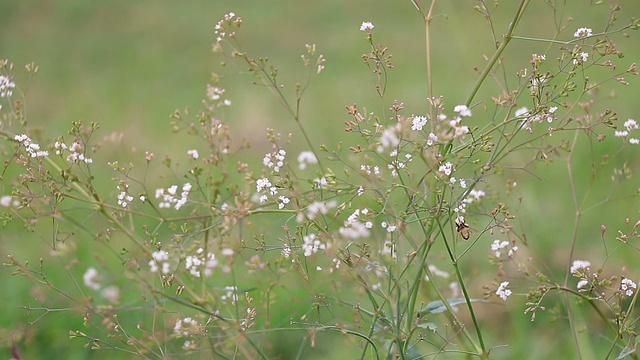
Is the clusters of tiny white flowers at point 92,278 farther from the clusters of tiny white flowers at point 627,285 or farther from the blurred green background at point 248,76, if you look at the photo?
the blurred green background at point 248,76

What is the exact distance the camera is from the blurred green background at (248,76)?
334cm

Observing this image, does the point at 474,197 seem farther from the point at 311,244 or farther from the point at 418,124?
the point at 311,244

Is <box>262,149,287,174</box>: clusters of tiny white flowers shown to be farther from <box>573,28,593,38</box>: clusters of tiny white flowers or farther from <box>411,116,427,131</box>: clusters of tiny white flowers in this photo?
<box>573,28,593,38</box>: clusters of tiny white flowers

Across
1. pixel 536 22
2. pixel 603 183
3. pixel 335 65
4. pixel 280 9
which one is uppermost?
pixel 280 9

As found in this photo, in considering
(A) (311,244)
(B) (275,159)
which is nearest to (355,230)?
(A) (311,244)

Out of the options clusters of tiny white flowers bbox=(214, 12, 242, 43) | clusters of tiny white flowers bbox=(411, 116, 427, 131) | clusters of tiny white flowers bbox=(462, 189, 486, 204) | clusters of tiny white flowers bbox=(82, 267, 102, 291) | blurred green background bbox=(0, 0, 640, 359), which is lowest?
clusters of tiny white flowers bbox=(82, 267, 102, 291)

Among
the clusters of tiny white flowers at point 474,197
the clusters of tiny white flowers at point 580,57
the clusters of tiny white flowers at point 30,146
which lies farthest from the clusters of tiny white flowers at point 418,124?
the clusters of tiny white flowers at point 30,146

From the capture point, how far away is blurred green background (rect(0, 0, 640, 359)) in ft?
11.0

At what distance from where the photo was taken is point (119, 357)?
2588 millimetres

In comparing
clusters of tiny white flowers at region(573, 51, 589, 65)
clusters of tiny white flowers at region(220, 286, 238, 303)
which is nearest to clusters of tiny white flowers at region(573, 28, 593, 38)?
clusters of tiny white flowers at region(573, 51, 589, 65)

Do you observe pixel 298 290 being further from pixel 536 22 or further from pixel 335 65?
pixel 536 22

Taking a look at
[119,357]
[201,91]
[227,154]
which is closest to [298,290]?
[119,357]

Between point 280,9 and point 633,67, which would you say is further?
point 280,9

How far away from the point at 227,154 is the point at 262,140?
2885 mm
